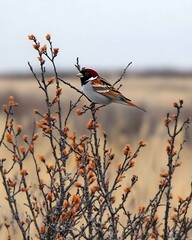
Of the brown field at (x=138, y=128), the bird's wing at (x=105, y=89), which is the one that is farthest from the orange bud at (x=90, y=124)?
the brown field at (x=138, y=128)

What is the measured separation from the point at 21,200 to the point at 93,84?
310cm

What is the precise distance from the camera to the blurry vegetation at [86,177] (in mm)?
3590

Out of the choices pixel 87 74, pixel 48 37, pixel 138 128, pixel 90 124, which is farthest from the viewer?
pixel 138 128

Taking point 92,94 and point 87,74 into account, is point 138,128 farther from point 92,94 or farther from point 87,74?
point 92,94

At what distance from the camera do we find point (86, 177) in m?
3.59

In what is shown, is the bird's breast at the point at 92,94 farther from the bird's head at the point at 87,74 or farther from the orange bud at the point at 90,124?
the orange bud at the point at 90,124

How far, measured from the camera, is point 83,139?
356cm

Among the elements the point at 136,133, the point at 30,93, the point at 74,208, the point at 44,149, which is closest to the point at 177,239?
the point at 74,208

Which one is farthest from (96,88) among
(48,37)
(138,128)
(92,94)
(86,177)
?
(138,128)

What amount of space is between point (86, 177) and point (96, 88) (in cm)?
87

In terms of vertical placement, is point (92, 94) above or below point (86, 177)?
above

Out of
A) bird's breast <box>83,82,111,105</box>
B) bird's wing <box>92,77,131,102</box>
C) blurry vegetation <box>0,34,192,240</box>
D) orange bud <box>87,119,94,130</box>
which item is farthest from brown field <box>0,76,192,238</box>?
orange bud <box>87,119,94,130</box>

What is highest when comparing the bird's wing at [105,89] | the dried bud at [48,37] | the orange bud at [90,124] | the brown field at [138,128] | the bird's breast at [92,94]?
the brown field at [138,128]

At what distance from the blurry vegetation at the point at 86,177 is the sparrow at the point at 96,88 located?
0.40 feet
